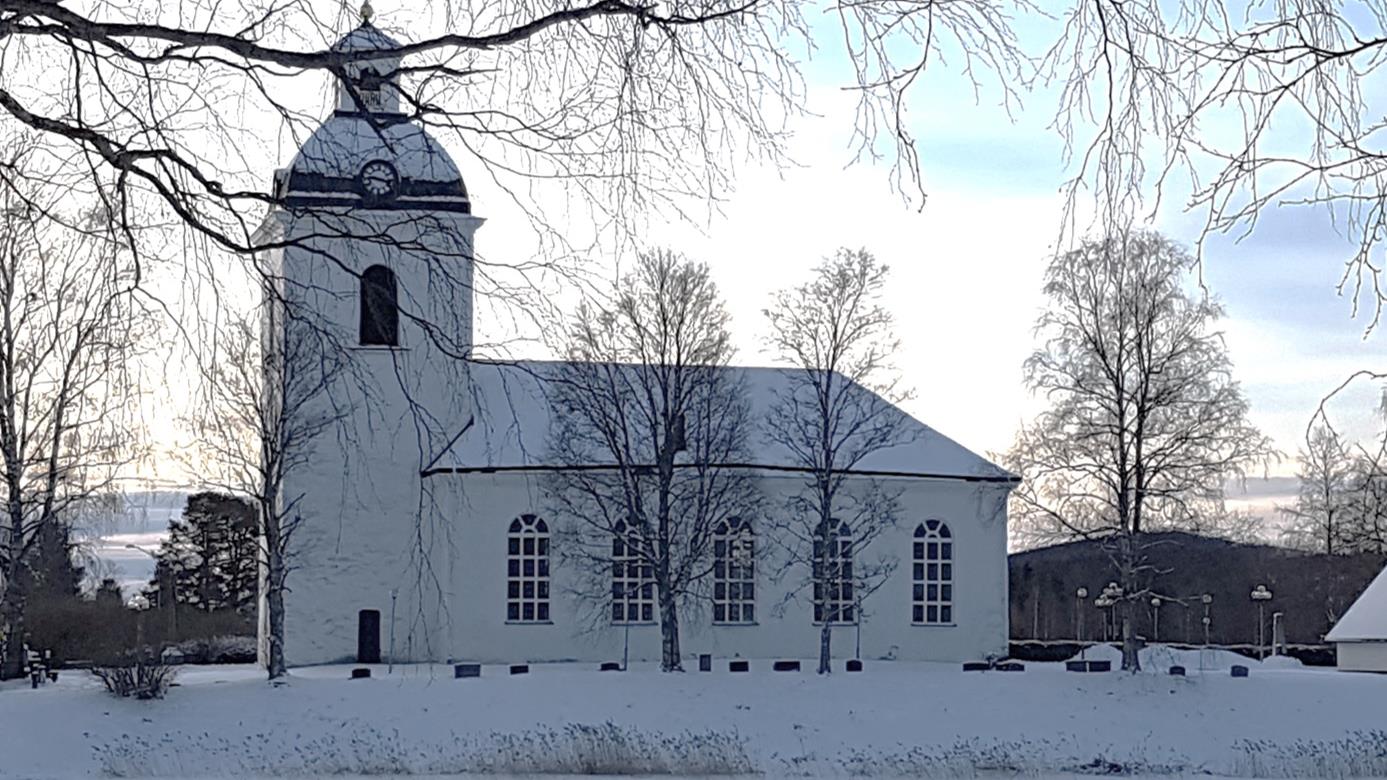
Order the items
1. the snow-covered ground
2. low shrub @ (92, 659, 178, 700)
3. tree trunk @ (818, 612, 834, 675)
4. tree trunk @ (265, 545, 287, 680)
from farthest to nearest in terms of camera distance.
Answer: tree trunk @ (818, 612, 834, 675) → tree trunk @ (265, 545, 287, 680) → low shrub @ (92, 659, 178, 700) → the snow-covered ground

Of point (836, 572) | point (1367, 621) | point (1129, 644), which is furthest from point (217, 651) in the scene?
point (1367, 621)

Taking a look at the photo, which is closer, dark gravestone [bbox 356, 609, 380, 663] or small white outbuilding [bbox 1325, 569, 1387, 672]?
dark gravestone [bbox 356, 609, 380, 663]

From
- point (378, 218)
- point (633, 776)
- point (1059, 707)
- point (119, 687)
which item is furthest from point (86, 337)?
point (1059, 707)

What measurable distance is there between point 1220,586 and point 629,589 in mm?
33689

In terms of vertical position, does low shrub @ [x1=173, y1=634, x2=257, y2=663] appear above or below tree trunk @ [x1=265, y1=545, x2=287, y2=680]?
below

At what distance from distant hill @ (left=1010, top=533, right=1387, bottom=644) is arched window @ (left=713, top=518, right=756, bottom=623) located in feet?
76.0

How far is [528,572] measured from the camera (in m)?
38.1

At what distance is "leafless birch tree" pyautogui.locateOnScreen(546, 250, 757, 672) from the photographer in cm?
3625

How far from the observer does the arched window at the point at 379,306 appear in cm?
668

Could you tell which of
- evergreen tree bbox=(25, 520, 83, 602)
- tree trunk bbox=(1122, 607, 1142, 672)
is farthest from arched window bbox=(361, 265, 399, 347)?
tree trunk bbox=(1122, 607, 1142, 672)

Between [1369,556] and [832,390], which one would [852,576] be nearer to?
[832,390]

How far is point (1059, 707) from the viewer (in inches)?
1231

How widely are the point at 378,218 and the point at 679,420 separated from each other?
99.2 feet

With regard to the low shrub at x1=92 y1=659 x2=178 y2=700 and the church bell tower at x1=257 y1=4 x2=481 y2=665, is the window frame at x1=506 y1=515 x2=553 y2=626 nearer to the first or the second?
the low shrub at x1=92 y1=659 x2=178 y2=700
